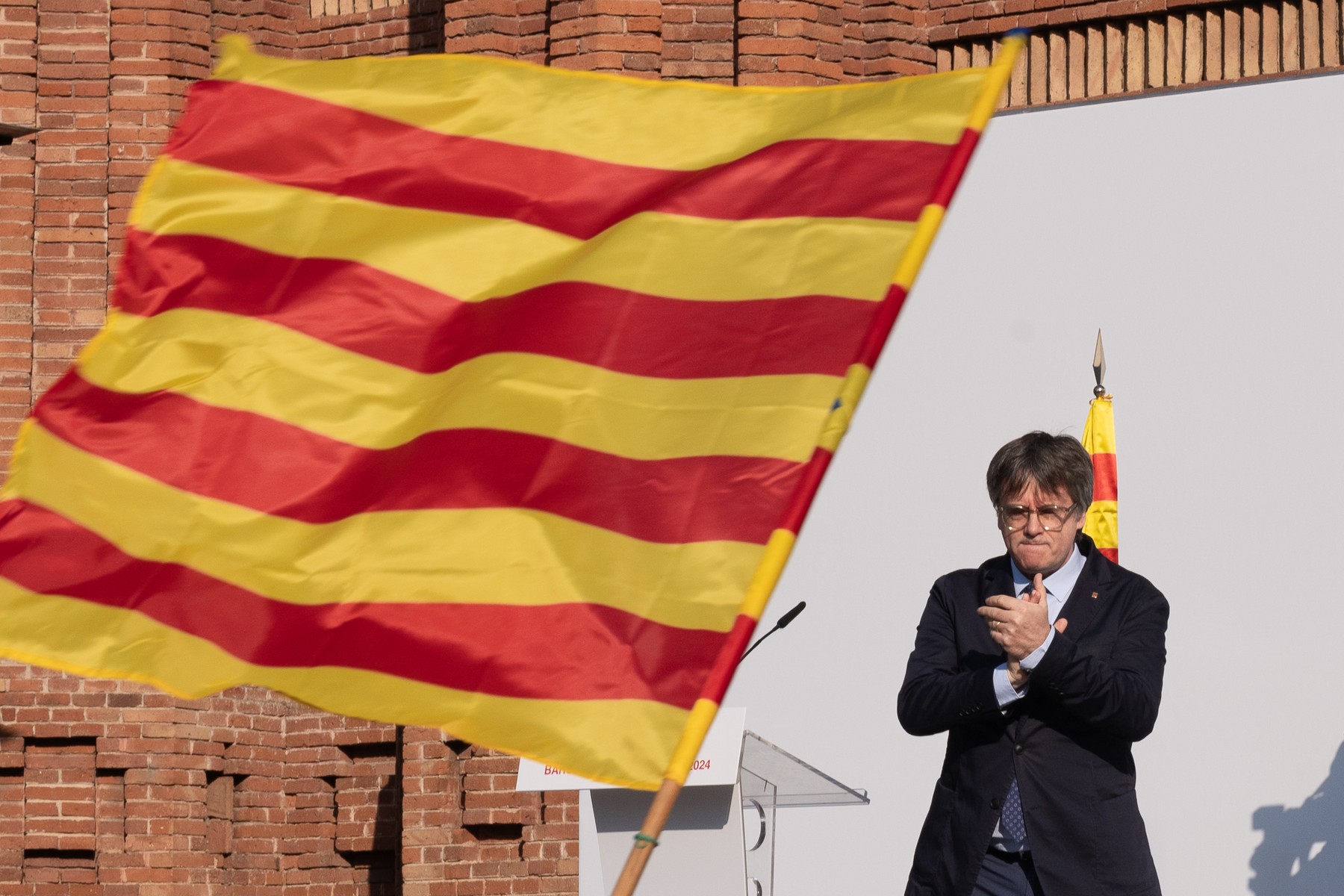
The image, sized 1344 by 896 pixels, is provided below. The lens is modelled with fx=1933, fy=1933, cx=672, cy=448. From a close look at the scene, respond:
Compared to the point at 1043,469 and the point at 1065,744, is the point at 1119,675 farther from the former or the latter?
the point at 1043,469

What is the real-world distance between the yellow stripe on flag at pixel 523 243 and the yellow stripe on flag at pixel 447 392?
0.69ft

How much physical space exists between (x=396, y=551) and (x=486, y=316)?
58 centimetres

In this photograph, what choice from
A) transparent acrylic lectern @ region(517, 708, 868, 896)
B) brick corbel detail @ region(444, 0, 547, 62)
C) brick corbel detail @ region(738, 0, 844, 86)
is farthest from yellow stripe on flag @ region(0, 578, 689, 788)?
brick corbel detail @ region(444, 0, 547, 62)

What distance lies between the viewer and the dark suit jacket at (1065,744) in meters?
4.01

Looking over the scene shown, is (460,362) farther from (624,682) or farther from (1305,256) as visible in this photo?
(1305,256)

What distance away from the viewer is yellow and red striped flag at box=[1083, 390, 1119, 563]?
789cm

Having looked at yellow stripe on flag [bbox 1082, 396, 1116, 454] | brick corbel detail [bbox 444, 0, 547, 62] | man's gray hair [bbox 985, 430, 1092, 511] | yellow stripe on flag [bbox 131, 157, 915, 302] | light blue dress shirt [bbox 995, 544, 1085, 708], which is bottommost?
light blue dress shirt [bbox 995, 544, 1085, 708]

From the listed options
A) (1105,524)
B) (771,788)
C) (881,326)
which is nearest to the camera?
(881,326)

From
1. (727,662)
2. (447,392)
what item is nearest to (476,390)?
(447,392)

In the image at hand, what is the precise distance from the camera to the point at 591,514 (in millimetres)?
3568

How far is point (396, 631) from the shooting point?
3.58m

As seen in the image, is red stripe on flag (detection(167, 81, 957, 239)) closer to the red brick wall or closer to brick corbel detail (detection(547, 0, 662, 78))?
brick corbel detail (detection(547, 0, 662, 78))

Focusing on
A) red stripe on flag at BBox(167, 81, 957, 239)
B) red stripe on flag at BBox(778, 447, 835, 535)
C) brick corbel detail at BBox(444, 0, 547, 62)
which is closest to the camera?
red stripe on flag at BBox(778, 447, 835, 535)

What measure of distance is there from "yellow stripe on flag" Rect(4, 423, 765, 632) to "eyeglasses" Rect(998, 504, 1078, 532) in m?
1.07
